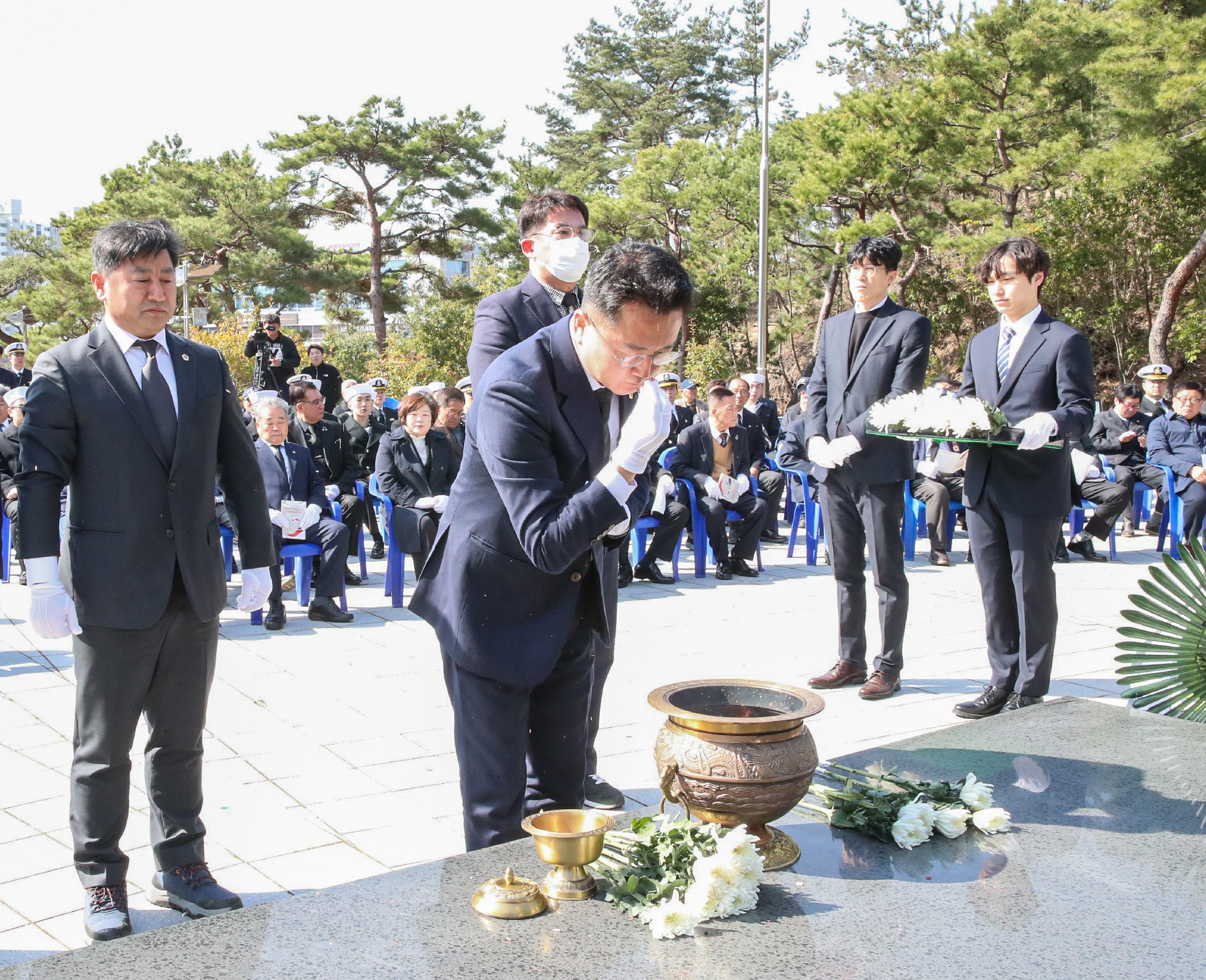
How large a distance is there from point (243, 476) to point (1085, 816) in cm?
238

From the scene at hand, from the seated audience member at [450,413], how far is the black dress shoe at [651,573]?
62.1 inches

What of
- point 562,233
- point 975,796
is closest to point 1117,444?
point 562,233

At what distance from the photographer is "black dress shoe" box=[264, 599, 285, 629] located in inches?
263

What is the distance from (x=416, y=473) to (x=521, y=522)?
5664mm

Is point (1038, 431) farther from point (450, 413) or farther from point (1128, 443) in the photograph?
point (1128, 443)

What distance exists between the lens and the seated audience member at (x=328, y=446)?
871cm

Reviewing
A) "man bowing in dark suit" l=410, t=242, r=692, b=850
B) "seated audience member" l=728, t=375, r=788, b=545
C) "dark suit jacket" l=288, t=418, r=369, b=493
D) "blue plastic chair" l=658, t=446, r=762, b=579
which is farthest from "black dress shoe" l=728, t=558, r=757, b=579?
"man bowing in dark suit" l=410, t=242, r=692, b=850

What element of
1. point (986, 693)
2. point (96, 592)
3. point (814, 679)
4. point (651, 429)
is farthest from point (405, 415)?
point (651, 429)

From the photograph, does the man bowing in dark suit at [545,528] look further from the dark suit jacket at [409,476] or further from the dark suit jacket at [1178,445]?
the dark suit jacket at [1178,445]

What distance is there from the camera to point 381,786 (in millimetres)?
3947

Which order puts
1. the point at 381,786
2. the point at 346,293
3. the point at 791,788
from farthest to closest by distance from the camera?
1. the point at 346,293
2. the point at 381,786
3. the point at 791,788

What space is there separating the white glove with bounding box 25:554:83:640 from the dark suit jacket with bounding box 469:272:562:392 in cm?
128

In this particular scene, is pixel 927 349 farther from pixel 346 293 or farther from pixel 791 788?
pixel 346 293

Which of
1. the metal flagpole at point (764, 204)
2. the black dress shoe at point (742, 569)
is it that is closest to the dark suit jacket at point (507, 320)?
the black dress shoe at point (742, 569)
